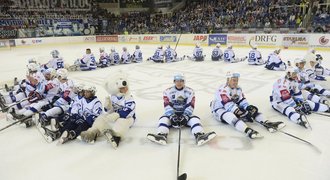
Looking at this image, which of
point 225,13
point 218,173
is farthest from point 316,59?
point 225,13

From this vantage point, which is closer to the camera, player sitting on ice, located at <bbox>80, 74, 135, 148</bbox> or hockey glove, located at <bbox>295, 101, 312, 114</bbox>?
player sitting on ice, located at <bbox>80, 74, 135, 148</bbox>

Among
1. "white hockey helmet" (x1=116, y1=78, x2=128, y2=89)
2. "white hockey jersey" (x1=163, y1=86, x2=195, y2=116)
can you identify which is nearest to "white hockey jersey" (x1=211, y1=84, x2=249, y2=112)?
"white hockey jersey" (x1=163, y1=86, x2=195, y2=116)

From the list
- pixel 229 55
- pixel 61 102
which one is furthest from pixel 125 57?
pixel 61 102

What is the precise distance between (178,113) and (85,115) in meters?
1.52

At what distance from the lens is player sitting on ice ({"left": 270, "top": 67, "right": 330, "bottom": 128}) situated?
4742 millimetres

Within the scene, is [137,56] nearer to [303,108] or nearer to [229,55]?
[229,55]

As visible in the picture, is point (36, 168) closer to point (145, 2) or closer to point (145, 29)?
point (145, 29)

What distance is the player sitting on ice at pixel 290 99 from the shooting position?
187 inches

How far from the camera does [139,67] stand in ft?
36.6

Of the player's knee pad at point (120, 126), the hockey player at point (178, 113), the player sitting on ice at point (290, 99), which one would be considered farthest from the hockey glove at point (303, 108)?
the player's knee pad at point (120, 126)

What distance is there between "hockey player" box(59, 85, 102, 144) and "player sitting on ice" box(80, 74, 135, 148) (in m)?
0.18

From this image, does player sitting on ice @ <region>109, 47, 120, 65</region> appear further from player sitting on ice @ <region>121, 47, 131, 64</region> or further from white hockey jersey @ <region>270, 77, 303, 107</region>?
white hockey jersey @ <region>270, 77, 303, 107</region>

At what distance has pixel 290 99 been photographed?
15.7 ft

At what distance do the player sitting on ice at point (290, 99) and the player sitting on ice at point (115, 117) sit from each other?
2.80m
